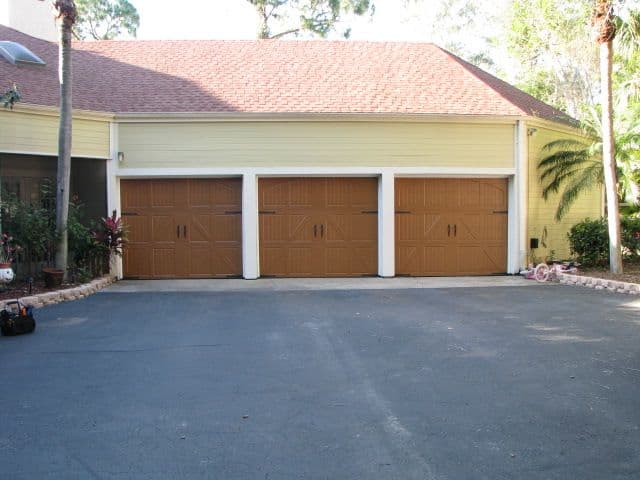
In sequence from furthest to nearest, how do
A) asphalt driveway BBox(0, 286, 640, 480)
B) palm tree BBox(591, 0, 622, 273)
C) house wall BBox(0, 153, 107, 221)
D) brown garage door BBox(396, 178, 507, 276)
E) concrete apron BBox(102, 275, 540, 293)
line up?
brown garage door BBox(396, 178, 507, 276) → house wall BBox(0, 153, 107, 221) → concrete apron BBox(102, 275, 540, 293) → palm tree BBox(591, 0, 622, 273) → asphalt driveway BBox(0, 286, 640, 480)

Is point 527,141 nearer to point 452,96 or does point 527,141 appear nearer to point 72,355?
point 452,96

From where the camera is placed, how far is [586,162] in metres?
15.8

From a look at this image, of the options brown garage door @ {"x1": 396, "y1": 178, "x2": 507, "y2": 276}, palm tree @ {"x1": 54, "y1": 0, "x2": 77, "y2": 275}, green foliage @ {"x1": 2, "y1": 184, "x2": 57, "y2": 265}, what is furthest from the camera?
brown garage door @ {"x1": 396, "y1": 178, "x2": 507, "y2": 276}

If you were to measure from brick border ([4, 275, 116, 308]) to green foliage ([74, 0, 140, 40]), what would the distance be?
27.6m

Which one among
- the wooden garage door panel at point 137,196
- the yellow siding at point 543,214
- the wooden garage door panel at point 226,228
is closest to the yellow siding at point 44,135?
the wooden garage door panel at point 137,196

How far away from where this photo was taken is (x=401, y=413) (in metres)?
4.92

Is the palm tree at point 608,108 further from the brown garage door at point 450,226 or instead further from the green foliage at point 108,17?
the green foliage at point 108,17

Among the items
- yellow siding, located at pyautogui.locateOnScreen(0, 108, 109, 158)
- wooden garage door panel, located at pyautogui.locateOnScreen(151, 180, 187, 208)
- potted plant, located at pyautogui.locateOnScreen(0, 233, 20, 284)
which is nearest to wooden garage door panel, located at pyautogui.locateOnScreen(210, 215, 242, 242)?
wooden garage door panel, located at pyautogui.locateOnScreen(151, 180, 187, 208)

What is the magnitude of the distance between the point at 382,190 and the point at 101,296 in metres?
6.62

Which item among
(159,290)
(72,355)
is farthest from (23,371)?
(159,290)

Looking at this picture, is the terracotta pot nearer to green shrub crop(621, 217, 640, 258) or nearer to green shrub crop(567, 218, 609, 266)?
green shrub crop(567, 218, 609, 266)

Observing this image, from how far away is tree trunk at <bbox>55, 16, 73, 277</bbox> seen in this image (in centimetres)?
1169

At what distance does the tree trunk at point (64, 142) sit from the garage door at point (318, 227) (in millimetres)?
4306

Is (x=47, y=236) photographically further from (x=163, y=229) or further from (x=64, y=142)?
(x=163, y=229)
